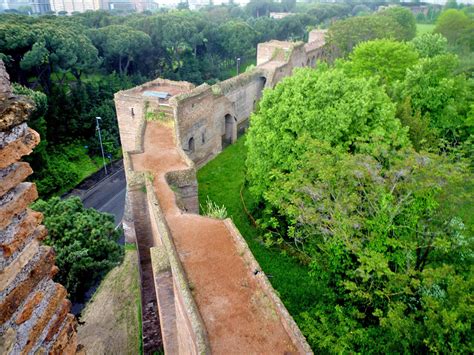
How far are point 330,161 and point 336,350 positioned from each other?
6.66 m

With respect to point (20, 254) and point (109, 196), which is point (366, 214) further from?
point (109, 196)

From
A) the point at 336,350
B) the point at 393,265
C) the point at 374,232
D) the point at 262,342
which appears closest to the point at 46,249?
the point at 262,342

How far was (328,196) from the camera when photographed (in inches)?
556

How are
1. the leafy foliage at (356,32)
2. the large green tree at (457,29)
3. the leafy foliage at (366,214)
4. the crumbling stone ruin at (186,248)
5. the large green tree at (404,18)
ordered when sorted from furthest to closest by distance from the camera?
1. the large green tree at (404,18)
2. the large green tree at (457,29)
3. the leafy foliage at (356,32)
4. the leafy foliage at (366,214)
5. the crumbling stone ruin at (186,248)

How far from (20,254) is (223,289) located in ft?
22.8

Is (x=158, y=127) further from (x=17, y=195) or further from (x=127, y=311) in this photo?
(x=17, y=195)

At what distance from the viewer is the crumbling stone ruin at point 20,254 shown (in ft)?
13.5

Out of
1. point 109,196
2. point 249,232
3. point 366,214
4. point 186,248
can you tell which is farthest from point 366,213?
point 109,196

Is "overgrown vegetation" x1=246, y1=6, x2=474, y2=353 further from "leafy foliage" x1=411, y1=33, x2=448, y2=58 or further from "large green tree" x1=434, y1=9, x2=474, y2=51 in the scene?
"large green tree" x1=434, y1=9, x2=474, y2=51

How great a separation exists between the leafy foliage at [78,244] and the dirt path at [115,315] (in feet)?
3.11

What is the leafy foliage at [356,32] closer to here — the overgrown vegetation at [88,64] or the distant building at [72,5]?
the overgrown vegetation at [88,64]

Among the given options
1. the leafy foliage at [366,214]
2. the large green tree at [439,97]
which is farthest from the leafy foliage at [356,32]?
the leafy foliage at [366,214]

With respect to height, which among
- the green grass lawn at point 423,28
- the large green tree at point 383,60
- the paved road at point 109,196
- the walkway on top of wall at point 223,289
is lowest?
the paved road at point 109,196

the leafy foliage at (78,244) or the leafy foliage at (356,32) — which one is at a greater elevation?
the leafy foliage at (356,32)
